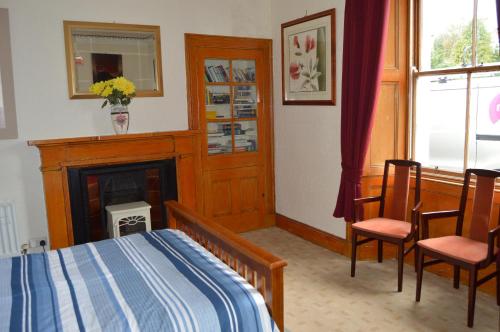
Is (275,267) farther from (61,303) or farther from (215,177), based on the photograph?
(215,177)

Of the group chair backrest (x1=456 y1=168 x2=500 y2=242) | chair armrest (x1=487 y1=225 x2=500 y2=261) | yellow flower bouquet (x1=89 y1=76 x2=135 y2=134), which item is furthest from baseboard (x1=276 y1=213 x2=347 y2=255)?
yellow flower bouquet (x1=89 y1=76 x2=135 y2=134)

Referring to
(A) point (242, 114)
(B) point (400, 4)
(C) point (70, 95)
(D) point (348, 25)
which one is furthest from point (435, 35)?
(C) point (70, 95)

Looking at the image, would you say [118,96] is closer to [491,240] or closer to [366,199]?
[366,199]

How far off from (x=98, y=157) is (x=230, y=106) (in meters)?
1.50

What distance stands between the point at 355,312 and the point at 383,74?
1913 millimetres

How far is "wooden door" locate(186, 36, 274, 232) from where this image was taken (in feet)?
14.9

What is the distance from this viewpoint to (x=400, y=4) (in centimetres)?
365

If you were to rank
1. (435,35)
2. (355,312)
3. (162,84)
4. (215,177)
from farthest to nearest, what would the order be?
(215,177), (162,84), (435,35), (355,312)

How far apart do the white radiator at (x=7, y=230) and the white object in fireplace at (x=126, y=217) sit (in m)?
0.74

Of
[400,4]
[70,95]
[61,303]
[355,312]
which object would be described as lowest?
[355,312]

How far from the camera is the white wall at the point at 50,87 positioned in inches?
144

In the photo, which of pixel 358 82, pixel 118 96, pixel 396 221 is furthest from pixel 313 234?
pixel 118 96

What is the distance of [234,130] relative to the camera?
15.6 ft

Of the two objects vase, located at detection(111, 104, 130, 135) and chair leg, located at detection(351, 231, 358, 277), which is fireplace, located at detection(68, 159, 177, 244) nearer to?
vase, located at detection(111, 104, 130, 135)
